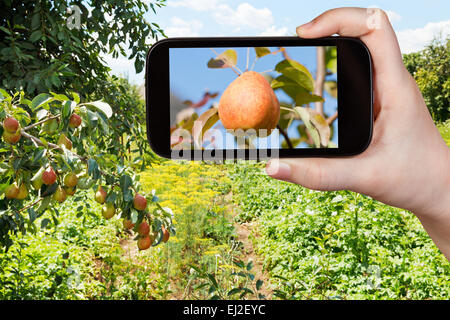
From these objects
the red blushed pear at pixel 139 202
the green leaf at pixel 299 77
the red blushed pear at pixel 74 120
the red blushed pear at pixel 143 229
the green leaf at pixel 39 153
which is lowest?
the red blushed pear at pixel 143 229

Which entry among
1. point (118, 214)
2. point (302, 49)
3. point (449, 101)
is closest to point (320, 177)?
point (302, 49)

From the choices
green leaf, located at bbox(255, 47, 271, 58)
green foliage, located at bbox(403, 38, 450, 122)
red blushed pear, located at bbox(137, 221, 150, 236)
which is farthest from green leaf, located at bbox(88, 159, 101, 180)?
green foliage, located at bbox(403, 38, 450, 122)

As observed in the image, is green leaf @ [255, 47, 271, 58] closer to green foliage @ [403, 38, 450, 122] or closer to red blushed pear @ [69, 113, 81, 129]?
red blushed pear @ [69, 113, 81, 129]

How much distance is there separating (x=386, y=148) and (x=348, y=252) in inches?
72.6

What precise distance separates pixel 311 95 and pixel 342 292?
5.98 ft

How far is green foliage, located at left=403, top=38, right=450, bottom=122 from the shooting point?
11.8 m

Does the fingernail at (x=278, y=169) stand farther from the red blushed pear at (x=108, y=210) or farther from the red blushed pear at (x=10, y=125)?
the red blushed pear at (x=10, y=125)

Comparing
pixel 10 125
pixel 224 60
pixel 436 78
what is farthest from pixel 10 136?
pixel 436 78

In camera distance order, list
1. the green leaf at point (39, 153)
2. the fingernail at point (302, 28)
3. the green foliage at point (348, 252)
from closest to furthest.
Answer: the fingernail at point (302, 28) < the green leaf at point (39, 153) < the green foliage at point (348, 252)

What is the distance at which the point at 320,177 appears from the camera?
843 millimetres

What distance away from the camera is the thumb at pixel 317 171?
0.82m

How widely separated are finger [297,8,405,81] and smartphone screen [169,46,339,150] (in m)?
0.05

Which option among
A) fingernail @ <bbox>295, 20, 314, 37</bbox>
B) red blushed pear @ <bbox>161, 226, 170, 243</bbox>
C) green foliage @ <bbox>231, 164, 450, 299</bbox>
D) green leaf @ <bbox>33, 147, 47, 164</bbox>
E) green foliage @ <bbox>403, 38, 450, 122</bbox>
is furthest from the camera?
green foliage @ <bbox>403, 38, 450, 122</bbox>

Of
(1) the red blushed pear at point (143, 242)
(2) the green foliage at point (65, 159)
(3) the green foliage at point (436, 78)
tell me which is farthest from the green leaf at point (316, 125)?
(3) the green foliage at point (436, 78)
